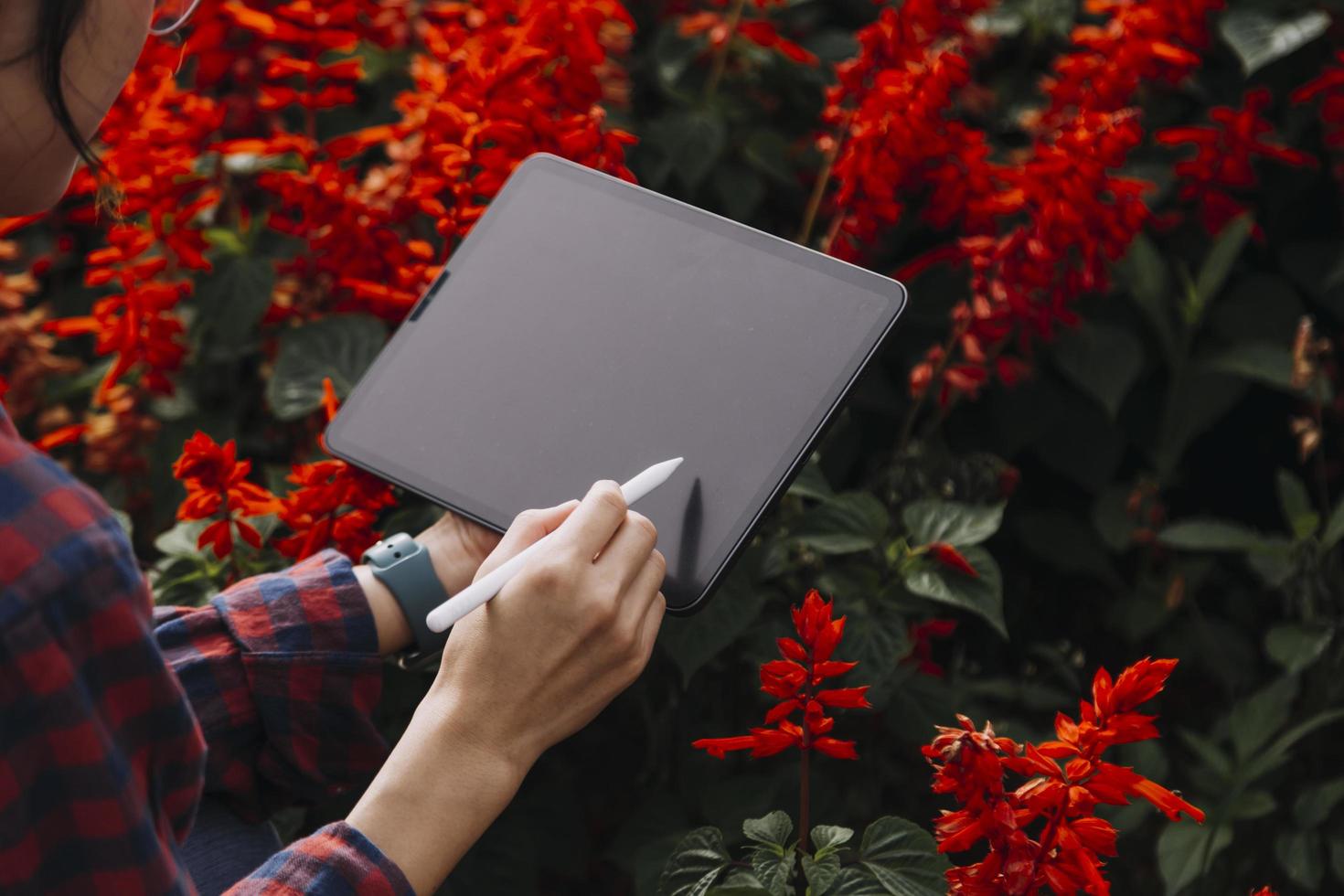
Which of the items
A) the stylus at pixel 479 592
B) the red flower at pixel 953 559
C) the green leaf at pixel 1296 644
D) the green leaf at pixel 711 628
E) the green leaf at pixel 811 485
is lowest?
the green leaf at pixel 1296 644

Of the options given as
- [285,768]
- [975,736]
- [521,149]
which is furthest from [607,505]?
[521,149]

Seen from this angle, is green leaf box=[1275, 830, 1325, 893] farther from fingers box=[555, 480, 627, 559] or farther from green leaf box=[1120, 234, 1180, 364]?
fingers box=[555, 480, 627, 559]

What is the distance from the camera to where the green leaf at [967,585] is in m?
1.21

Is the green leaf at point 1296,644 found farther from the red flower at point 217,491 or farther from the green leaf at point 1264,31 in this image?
the red flower at point 217,491

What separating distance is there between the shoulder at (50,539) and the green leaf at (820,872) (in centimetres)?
52

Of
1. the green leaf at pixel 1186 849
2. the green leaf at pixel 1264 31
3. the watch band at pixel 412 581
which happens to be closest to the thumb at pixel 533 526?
the watch band at pixel 412 581

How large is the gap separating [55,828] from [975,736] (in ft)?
1.70

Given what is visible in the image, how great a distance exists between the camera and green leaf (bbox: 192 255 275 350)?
1563 mm

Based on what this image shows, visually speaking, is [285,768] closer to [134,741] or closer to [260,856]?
[260,856]

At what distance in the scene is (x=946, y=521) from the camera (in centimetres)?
126

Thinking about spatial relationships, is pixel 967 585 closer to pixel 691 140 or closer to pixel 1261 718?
pixel 1261 718

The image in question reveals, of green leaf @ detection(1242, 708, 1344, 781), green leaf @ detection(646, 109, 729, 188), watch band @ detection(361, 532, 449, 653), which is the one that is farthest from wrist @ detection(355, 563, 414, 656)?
green leaf @ detection(1242, 708, 1344, 781)

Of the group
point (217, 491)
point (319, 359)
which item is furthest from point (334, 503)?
point (319, 359)

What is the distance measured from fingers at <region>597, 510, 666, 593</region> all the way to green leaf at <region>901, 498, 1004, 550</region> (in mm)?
447
